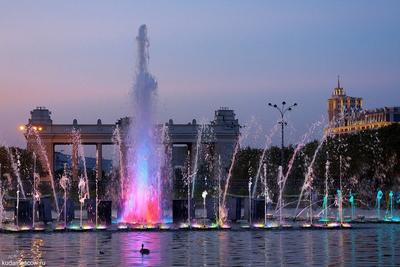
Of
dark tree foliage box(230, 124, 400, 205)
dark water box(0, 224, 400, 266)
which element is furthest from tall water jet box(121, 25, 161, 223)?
dark tree foliage box(230, 124, 400, 205)

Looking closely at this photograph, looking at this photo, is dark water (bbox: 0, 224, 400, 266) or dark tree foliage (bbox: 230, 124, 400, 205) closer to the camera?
dark water (bbox: 0, 224, 400, 266)

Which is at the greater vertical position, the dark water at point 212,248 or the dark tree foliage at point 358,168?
the dark tree foliage at point 358,168

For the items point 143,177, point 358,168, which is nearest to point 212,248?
point 143,177

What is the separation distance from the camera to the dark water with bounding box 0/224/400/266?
26375mm

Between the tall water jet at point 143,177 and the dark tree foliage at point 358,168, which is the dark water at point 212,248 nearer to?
the tall water jet at point 143,177

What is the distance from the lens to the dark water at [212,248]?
2638 cm

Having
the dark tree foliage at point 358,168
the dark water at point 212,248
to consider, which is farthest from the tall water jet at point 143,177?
the dark tree foliage at point 358,168

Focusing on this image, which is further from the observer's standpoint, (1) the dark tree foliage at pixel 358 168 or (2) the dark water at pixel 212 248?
(1) the dark tree foliage at pixel 358 168

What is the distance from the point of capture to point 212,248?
30.6 metres

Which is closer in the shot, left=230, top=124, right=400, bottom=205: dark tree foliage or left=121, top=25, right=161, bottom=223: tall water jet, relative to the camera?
left=121, top=25, right=161, bottom=223: tall water jet

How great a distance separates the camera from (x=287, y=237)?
35.6m

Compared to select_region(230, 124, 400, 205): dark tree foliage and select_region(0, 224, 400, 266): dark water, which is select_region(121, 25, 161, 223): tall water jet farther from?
select_region(230, 124, 400, 205): dark tree foliage

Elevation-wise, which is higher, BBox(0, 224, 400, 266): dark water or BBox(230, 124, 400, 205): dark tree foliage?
BBox(230, 124, 400, 205): dark tree foliage

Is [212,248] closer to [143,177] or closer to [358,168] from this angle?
[143,177]
